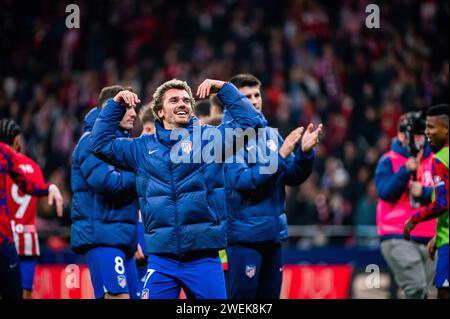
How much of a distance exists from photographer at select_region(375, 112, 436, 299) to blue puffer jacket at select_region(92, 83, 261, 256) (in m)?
3.50

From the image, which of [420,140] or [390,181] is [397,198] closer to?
[390,181]

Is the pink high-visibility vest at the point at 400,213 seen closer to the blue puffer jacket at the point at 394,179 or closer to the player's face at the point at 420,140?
the blue puffer jacket at the point at 394,179

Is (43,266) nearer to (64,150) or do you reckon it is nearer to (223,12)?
(64,150)

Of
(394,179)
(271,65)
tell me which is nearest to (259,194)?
(394,179)

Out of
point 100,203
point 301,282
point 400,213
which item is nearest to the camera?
point 100,203

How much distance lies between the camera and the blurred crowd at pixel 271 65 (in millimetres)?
17641

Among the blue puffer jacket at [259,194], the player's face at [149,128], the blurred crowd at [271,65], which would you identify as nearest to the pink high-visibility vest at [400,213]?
the blue puffer jacket at [259,194]

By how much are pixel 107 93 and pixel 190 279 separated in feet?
8.48

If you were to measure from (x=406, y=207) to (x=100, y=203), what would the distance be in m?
3.89

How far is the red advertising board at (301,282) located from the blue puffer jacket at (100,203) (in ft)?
16.2

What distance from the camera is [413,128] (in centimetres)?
997

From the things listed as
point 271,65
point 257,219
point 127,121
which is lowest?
point 257,219

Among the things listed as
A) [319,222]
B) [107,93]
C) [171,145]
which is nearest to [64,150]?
[319,222]

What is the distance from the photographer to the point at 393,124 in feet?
59.4
